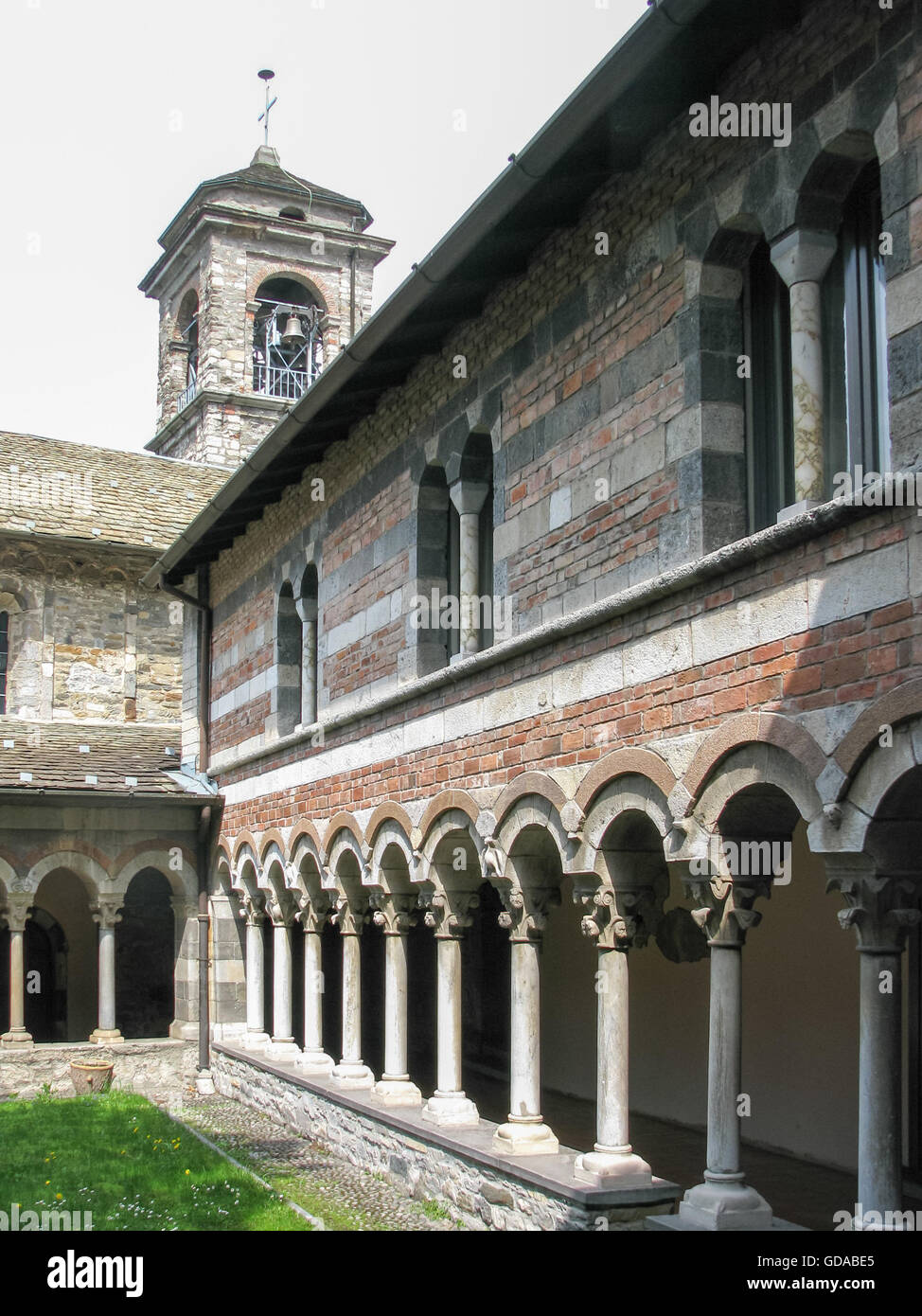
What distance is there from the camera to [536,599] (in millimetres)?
8492

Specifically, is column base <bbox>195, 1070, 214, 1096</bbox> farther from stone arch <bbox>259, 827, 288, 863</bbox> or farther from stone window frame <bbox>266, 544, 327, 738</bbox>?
stone window frame <bbox>266, 544, 327, 738</bbox>

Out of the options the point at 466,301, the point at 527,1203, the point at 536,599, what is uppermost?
the point at 466,301

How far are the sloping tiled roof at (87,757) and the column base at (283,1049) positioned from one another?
3.24 metres

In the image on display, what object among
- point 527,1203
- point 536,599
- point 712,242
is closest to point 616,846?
point 536,599

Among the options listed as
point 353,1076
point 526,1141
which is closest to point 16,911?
point 353,1076

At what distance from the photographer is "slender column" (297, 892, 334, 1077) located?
1309cm

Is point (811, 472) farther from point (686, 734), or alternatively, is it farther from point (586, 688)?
point (586, 688)

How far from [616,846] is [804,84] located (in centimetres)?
379

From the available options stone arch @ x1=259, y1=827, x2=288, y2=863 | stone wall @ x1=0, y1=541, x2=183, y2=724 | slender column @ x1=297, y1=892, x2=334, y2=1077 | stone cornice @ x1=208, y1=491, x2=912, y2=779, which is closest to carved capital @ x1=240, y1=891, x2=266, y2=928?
stone arch @ x1=259, y1=827, x2=288, y2=863

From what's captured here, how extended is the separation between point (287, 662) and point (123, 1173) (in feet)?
16.8

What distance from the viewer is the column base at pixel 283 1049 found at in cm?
1388

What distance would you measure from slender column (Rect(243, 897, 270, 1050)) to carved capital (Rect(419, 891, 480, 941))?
5174 millimetres

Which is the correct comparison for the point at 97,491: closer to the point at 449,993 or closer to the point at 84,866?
the point at 84,866

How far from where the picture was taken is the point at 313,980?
1327 centimetres
